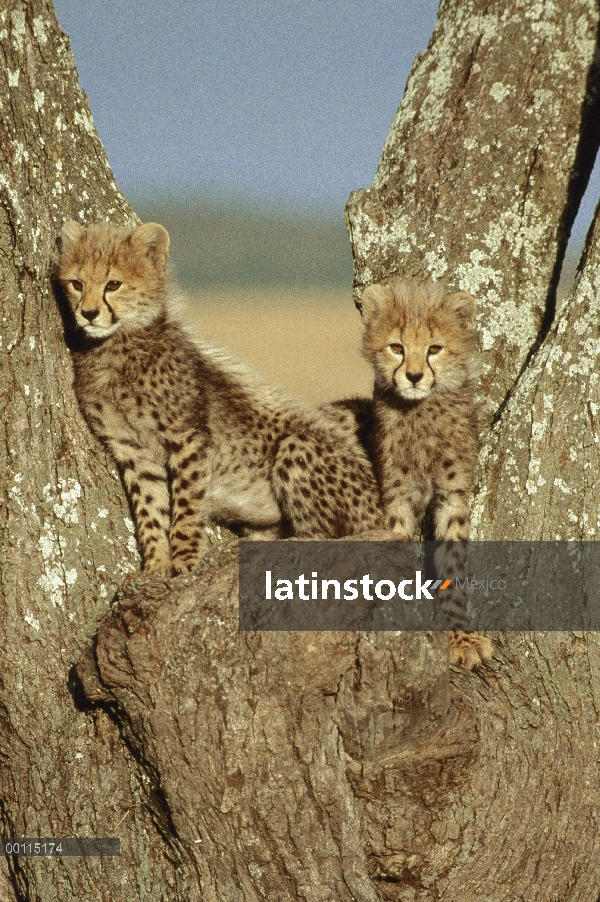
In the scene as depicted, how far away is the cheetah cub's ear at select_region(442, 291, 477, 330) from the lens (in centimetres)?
356

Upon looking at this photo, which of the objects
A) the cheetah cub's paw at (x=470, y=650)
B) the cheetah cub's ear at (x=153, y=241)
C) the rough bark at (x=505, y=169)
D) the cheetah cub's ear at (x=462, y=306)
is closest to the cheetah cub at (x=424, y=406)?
the cheetah cub's ear at (x=462, y=306)

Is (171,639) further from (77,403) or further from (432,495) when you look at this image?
(432,495)

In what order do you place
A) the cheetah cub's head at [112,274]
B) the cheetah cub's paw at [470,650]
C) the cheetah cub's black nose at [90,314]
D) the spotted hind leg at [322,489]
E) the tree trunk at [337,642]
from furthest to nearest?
the spotted hind leg at [322,489]
the cheetah cub's black nose at [90,314]
the cheetah cub's head at [112,274]
the cheetah cub's paw at [470,650]
the tree trunk at [337,642]

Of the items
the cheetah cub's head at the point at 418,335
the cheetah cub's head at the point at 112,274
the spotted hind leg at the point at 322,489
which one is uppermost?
the cheetah cub's head at the point at 112,274

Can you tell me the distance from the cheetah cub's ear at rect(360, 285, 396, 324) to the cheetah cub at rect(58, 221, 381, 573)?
601 mm

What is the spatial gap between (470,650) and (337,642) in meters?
0.81

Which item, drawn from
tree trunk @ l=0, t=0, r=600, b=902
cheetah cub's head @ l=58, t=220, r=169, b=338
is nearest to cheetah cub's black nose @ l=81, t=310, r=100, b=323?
cheetah cub's head @ l=58, t=220, r=169, b=338

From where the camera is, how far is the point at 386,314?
370cm

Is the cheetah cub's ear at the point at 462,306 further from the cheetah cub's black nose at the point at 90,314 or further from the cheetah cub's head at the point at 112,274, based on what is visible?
the cheetah cub's black nose at the point at 90,314

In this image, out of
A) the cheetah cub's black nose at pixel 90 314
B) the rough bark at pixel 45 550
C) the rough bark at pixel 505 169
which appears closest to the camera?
the rough bark at pixel 45 550

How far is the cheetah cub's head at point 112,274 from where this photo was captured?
3334 mm

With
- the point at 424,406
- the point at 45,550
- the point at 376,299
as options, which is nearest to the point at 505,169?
the point at 376,299

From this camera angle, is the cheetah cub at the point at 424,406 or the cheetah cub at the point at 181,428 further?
the cheetah cub at the point at 424,406

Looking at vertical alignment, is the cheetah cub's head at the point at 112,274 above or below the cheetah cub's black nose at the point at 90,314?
above
